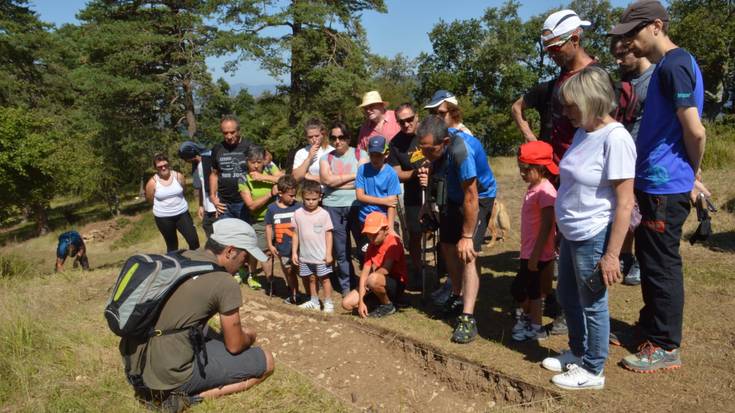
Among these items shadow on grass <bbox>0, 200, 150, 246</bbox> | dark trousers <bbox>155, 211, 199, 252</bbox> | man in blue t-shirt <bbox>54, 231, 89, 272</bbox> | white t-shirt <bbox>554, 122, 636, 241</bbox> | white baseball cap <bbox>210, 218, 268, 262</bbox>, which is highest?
white t-shirt <bbox>554, 122, 636, 241</bbox>

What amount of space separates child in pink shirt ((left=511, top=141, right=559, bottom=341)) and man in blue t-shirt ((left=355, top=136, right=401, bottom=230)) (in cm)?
142

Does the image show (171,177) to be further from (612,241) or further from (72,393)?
(612,241)

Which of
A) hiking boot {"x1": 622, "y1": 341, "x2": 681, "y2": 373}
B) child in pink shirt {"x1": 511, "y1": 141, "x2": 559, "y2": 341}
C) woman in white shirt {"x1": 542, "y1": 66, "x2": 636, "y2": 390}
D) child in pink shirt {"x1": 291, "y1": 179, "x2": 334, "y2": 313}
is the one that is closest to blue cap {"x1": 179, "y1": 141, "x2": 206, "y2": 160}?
child in pink shirt {"x1": 291, "y1": 179, "x2": 334, "y2": 313}

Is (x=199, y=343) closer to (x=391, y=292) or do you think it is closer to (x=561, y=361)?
(x=391, y=292)

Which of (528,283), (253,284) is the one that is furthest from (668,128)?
(253,284)

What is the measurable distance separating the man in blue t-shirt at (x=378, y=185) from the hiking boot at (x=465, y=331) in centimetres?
126

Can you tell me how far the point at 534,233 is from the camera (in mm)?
4047

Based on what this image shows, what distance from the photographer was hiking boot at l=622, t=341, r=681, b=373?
11.1 feet

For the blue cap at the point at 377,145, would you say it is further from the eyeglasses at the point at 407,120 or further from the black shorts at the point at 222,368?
the black shorts at the point at 222,368

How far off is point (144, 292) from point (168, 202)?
3923 millimetres

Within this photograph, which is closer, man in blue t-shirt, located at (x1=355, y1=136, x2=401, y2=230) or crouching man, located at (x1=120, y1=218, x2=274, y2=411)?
crouching man, located at (x1=120, y1=218, x2=274, y2=411)

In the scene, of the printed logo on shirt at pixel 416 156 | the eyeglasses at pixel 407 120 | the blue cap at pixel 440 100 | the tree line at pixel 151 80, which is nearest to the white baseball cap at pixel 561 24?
the blue cap at pixel 440 100

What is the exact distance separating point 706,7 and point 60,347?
138 feet

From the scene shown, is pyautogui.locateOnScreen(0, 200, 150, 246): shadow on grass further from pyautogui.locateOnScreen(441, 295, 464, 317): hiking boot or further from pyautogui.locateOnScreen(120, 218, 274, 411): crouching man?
pyautogui.locateOnScreen(120, 218, 274, 411): crouching man
